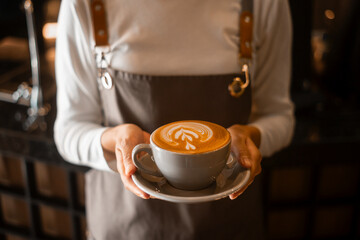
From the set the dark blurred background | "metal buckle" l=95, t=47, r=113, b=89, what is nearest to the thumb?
"metal buckle" l=95, t=47, r=113, b=89

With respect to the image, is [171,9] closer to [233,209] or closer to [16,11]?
[233,209]

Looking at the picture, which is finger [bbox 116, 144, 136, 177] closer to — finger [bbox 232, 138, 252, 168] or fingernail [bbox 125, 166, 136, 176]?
fingernail [bbox 125, 166, 136, 176]

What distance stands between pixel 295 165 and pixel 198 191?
105cm

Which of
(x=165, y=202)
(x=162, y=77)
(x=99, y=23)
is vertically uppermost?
(x=99, y=23)

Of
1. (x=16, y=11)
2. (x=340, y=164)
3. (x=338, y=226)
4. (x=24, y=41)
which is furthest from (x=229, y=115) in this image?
(x=24, y=41)

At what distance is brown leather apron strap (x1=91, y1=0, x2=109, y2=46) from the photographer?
0.86 m

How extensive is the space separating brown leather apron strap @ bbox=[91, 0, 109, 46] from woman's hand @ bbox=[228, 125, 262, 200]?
13.0 inches

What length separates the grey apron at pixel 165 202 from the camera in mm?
886

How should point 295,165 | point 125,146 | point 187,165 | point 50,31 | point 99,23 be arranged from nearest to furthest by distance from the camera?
point 187,165 < point 125,146 < point 99,23 < point 295,165 < point 50,31

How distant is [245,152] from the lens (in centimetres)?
73

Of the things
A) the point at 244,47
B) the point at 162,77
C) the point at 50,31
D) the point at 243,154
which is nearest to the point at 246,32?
the point at 244,47

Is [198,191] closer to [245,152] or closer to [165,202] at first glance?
[245,152]

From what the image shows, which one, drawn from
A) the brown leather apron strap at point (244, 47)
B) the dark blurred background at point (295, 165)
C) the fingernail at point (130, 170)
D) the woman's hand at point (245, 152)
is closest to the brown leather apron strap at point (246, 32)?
the brown leather apron strap at point (244, 47)

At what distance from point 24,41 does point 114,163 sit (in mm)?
1649
